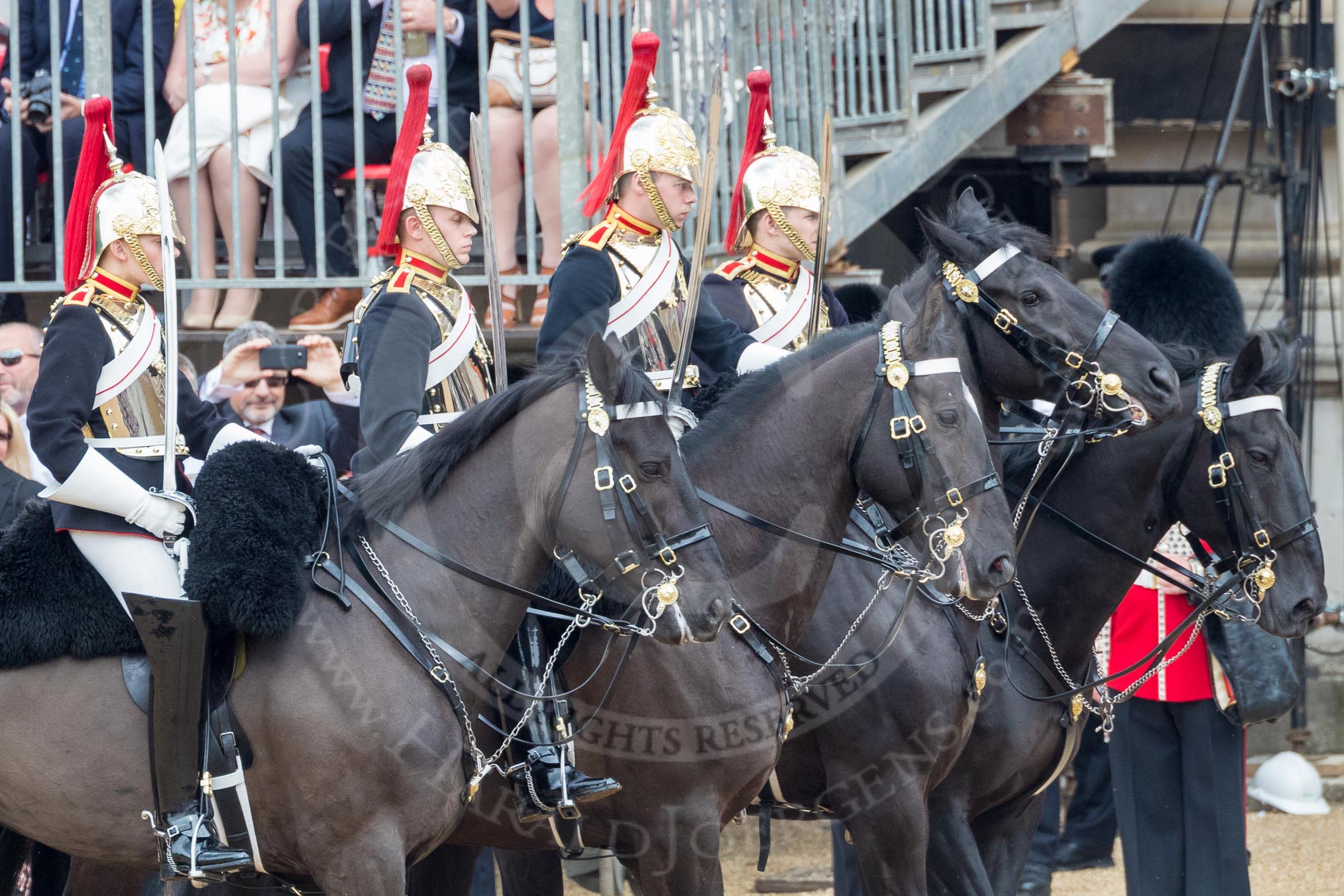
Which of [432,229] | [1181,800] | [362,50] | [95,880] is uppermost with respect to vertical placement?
[362,50]

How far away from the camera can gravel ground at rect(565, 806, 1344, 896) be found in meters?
7.20

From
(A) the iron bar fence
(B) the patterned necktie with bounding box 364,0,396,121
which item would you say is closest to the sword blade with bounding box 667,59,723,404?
(A) the iron bar fence

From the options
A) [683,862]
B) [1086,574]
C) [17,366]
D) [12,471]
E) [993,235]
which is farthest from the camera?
[17,366]

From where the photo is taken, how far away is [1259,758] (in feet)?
→ 29.5

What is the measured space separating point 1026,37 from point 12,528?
5.86m

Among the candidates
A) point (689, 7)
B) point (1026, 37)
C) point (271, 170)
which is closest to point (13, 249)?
point (271, 170)

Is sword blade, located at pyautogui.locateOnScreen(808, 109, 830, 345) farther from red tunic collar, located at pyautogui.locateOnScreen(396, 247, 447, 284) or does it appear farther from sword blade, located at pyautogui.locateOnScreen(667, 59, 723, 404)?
red tunic collar, located at pyautogui.locateOnScreen(396, 247, 447, 284)

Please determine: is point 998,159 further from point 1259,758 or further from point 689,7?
point 1259,758

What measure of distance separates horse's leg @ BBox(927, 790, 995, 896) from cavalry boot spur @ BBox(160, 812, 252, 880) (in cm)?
196

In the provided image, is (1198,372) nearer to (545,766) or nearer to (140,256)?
(545,766)

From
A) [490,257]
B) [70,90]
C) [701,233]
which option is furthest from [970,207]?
[70,90]

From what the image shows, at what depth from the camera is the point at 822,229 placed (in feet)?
16.9

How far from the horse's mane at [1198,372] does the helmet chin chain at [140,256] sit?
234cm

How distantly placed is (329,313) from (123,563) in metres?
3.01
